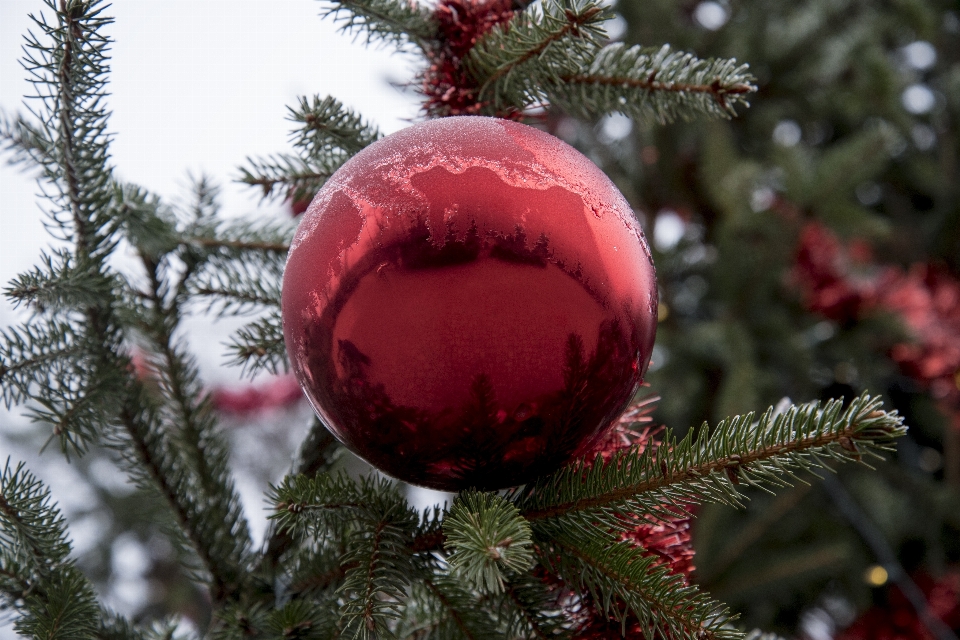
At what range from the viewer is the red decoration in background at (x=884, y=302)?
5.19 feet

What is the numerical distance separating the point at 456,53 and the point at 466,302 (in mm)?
315

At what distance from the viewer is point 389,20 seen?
1.98ft

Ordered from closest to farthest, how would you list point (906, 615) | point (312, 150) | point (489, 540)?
point (489, 540) < point (312, 150) < point (906, 615)

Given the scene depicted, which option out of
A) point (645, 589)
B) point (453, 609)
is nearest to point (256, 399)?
point (453, 609)

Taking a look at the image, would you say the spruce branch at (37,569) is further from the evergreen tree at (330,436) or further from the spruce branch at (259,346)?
the spruce branch at (259,346)

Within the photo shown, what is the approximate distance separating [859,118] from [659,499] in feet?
6.37

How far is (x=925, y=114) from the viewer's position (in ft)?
6.71

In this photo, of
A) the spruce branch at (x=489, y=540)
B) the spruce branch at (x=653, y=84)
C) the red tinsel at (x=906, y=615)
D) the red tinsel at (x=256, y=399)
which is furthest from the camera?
the red tinsel at (x=256, y=399)

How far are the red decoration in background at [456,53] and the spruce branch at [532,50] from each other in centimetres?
2

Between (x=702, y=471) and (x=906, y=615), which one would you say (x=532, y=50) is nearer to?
(x=702, y=471)

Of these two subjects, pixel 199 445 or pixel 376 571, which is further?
pixel 199 445

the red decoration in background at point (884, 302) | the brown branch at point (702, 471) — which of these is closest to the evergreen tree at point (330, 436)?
the brown branch at point (702, 471)

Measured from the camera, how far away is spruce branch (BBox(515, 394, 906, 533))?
413 mm

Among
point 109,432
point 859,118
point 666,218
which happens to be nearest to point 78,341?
point 109,432
